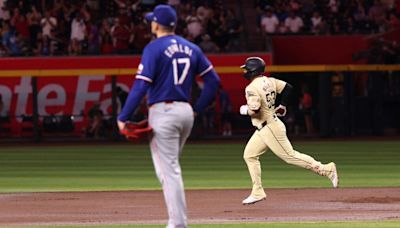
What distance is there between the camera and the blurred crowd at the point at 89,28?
103 ft

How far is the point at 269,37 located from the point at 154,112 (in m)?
22.8

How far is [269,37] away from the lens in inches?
1257

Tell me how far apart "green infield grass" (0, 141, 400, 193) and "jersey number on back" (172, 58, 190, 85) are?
7695 millimetres

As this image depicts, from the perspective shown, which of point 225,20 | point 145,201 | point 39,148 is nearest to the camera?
point 145,201

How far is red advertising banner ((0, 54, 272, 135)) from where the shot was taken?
31.1 meters

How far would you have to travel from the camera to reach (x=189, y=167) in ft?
69.6

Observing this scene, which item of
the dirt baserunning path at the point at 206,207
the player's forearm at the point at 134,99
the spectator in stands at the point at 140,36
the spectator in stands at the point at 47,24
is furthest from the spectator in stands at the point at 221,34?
the player's forearm at the point at 134,99

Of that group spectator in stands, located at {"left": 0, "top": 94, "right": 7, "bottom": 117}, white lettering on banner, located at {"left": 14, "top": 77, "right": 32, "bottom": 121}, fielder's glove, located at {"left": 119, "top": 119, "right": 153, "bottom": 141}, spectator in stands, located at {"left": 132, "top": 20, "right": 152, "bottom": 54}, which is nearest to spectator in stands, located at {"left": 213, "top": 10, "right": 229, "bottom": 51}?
spectator in stands, located at {"left": 132, "top": 20, "right": 152, "bottom": 54}

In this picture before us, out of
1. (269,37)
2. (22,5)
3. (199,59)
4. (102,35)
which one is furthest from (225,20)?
(199,59)

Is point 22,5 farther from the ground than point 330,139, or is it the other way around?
point 22,5

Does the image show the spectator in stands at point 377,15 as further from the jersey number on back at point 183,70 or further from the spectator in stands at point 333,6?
the jersey number on back at point 183,70

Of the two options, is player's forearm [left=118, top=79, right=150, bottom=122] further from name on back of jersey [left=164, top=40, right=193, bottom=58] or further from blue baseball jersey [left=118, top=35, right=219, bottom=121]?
name on back of jersey [left=164, top=40, right=193, bottom=58]

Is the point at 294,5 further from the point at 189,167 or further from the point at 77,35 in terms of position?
the point at 189,167

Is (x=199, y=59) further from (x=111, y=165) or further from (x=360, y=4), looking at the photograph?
(x=360, y=4)
